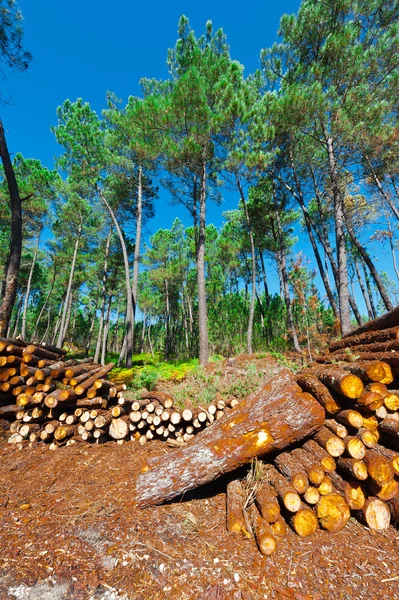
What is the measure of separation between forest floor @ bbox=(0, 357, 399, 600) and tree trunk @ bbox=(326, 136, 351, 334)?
23.6ft

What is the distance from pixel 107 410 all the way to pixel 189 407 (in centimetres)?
153

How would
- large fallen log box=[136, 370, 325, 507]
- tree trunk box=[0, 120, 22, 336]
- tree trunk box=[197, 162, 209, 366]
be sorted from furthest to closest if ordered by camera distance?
tree trunk box=[197, 162, 209, 366] < tree trunk box=[0, 120, 22, 336] < large fallen log box=[136, 370, 325, 507]

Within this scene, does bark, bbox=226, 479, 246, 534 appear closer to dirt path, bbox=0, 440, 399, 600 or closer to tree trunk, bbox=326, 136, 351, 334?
dirt path, bbox=0, 440, 399, 600

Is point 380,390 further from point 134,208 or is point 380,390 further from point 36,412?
point 134,208

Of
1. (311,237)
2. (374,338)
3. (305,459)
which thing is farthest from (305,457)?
(311,237)

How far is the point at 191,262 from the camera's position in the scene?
65.8 feet

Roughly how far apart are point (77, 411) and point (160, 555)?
9.25ft

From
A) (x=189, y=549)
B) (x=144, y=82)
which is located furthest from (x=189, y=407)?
(x=144, y=82)

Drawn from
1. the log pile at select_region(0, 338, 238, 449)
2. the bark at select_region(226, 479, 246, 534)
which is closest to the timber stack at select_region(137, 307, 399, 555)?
the bark at select_region(226, 479, 246, 534)

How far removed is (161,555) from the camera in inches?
79.2

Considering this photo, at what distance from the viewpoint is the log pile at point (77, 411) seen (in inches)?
157

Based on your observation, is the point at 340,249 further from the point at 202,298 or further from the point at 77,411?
the point at 77,411

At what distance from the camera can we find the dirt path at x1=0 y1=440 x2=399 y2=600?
173 centimetres

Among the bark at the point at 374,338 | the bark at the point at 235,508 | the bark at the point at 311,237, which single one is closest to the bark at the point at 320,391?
the bark at the point at 374,338
